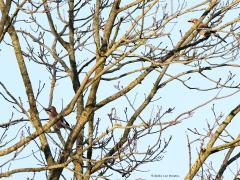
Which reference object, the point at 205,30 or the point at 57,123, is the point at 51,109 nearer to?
the point at 57,123

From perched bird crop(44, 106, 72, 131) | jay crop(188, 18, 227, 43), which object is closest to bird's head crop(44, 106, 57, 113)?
perched bird crop(44, 106, 72, 131)

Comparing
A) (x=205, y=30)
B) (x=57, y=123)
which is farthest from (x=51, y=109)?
(x=205, y=30)

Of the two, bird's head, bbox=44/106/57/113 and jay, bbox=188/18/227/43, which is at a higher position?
bird's head, bbox=44/106/57/113

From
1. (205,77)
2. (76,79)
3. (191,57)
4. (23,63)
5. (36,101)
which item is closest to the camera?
(191,57)

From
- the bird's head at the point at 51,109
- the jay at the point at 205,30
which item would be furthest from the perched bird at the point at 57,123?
the jay at the point at 205,30

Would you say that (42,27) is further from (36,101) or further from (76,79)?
(36,101)

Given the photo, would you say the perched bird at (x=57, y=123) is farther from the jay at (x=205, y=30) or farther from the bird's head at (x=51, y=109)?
the jay at (x=205, y=30)

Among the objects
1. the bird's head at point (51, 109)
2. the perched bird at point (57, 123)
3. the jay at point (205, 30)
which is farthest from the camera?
the bird's head at point (51, 109)

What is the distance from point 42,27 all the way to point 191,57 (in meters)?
4.03

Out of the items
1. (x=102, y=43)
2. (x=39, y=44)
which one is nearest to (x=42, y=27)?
(x=39, y=44)

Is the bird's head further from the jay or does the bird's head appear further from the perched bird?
the jay

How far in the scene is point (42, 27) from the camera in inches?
406

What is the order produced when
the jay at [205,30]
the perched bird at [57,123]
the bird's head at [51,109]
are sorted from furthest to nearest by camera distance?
the bird's head at [51,109] < the perched bird at [57,123] < the jay at [205,30]

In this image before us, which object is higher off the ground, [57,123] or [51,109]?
[51,109]
